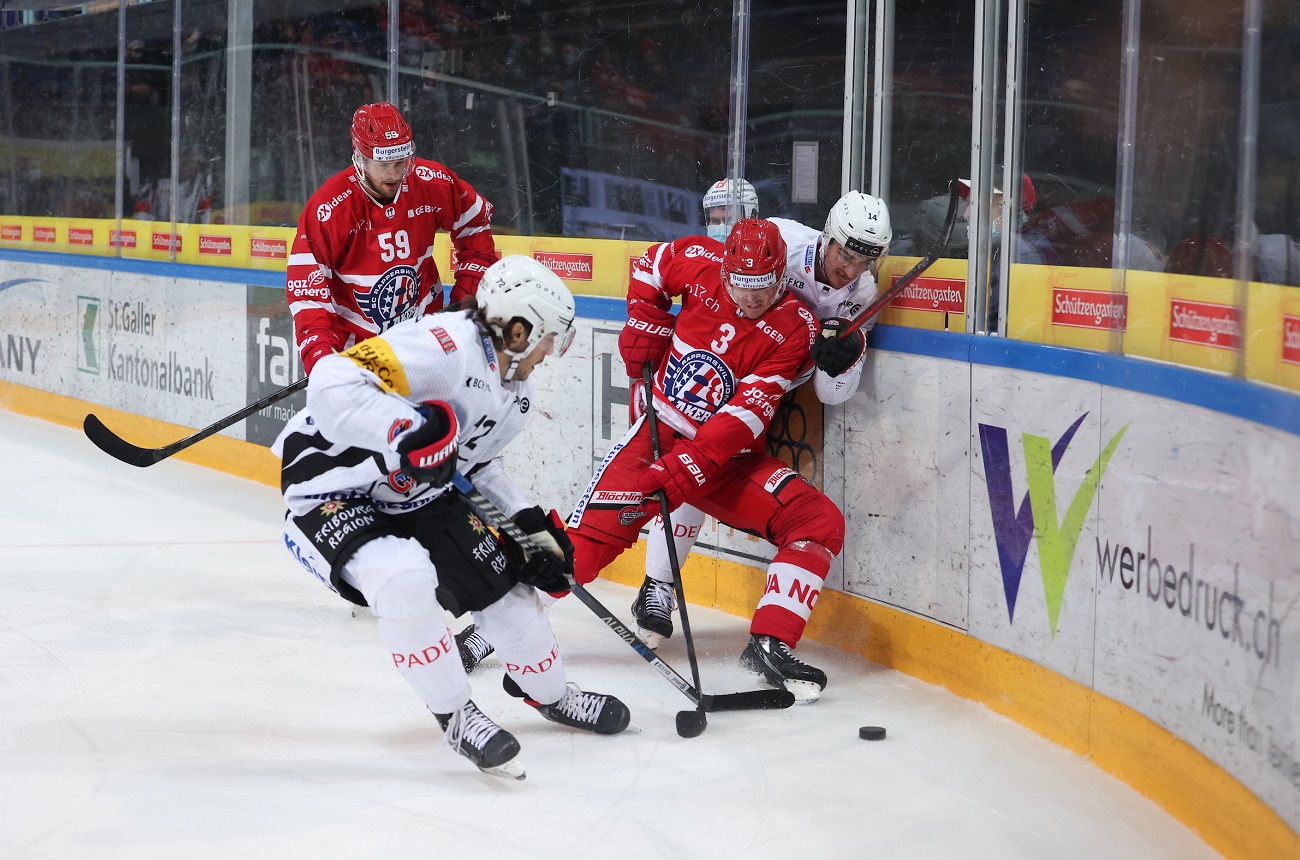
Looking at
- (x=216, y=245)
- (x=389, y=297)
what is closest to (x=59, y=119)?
(x=216, y=245)

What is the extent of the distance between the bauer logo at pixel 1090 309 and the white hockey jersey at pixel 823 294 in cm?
58

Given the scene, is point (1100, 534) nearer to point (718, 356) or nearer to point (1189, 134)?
point (1189, 134)

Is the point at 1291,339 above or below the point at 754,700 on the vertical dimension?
above

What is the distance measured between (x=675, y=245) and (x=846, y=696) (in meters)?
1.37

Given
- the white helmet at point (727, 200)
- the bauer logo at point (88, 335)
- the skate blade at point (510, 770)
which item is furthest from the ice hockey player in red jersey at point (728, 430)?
the bauer logo at point (88, 335)

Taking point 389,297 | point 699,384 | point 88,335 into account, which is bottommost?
point 699,384

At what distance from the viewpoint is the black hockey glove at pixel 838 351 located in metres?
3.75

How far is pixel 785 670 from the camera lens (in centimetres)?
355

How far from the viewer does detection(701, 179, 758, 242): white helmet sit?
4691mm

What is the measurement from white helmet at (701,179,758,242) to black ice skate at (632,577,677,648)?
1.22 metres

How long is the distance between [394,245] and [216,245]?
3.13m

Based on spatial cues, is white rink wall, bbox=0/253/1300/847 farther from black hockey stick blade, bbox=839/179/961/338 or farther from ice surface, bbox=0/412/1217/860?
ice surface, bbox=0/412/1217/860

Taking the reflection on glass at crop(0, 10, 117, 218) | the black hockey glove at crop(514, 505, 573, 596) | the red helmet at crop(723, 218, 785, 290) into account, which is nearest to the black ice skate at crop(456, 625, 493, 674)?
the black hockey glove at crop(514, 505, 573, 596)

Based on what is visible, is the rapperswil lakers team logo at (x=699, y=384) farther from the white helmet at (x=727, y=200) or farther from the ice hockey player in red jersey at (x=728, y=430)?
the white helmet at (x=727, y=200)
